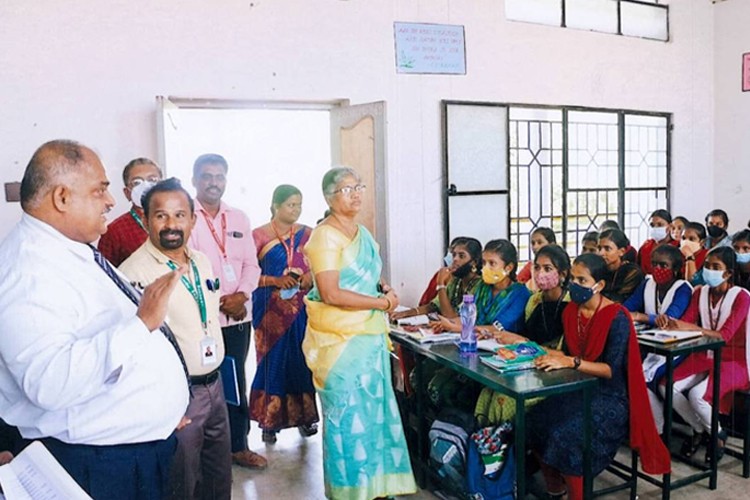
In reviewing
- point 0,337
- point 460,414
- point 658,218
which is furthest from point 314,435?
point 658,218

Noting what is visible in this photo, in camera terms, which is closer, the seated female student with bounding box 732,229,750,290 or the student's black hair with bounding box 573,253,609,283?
the student's black hair with bounding box 573,253,609,283

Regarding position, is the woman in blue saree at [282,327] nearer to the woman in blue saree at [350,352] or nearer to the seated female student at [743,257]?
the woman in blue saree at [350,352]

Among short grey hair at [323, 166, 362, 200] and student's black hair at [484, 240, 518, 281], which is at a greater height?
short grey hair at [323, 166, 362, 200]

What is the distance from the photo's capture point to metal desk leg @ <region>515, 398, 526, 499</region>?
7.72 feet

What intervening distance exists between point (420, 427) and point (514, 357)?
2.48ft

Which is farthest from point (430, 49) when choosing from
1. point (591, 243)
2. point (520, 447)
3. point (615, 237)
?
point (520, 447)

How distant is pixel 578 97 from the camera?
19.5ft

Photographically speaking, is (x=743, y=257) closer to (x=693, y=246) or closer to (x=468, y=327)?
(x=693, y=246)

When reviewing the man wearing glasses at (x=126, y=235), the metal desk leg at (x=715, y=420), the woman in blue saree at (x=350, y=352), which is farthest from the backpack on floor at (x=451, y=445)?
the man wearing glasses at (x=126, y=235)

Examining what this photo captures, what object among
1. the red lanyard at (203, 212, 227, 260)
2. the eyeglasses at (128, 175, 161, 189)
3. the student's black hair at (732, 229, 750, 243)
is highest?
the eyeglasses at (128, 175, 161, 189)

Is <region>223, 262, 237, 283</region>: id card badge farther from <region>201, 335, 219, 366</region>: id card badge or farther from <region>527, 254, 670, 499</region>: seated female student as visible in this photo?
<region>527, 254, 670, 499</region>: seated female student

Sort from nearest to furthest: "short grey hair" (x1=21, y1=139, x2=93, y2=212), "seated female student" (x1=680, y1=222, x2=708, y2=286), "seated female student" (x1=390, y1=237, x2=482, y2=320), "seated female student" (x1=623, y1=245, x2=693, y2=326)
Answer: "short grey hair" (x1=21, y1=139, x2=93, y2=212)
"seated female student" (x1=623, y1=245, x2=693, y2=326)
"seated female student" (x1=390, y1=237, x2=482, y2=320)
"seated female student" (x1=680, y1=222, x2=708, y2=286)

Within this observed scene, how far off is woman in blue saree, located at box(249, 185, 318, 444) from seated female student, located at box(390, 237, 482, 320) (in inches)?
23.1

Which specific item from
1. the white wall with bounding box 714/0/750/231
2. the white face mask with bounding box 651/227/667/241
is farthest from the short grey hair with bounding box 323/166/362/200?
the white wall with bounding box 714/0/750/231
